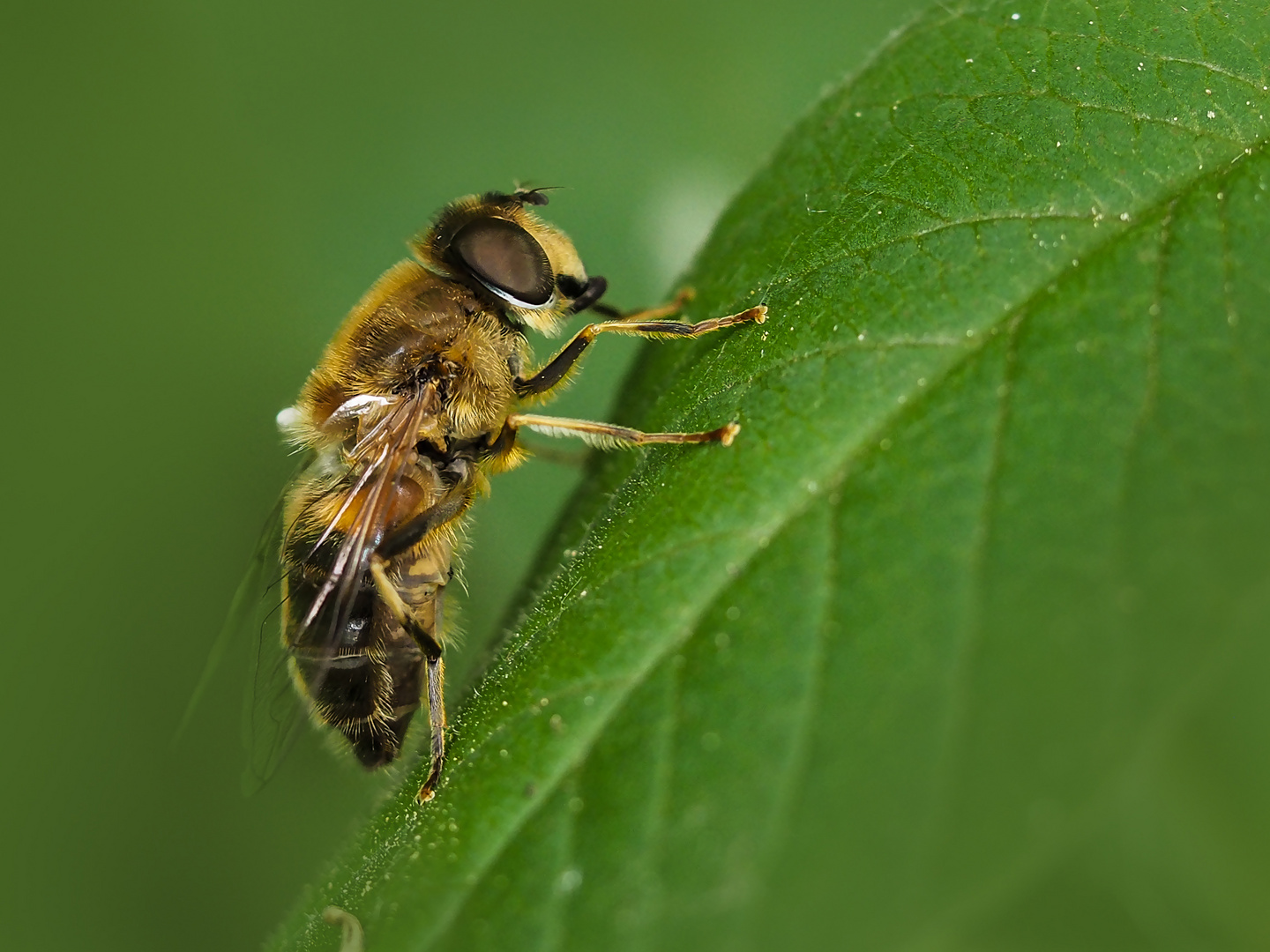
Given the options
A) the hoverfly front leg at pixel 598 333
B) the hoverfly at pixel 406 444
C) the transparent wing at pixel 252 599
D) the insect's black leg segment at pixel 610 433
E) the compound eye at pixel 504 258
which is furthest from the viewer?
the compound eye at pixel 504 258

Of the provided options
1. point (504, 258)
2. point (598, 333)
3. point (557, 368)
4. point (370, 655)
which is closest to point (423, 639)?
point (370, 655)

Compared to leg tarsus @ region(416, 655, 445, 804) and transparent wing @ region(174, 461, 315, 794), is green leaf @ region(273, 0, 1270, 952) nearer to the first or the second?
leg tarsus @ region(416, 655, 445, 804)

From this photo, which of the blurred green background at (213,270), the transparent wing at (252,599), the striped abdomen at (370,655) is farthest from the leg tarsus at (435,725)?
the blurred green background at (213,270)

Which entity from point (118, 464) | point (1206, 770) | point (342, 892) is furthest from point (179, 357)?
point (1206, 770)

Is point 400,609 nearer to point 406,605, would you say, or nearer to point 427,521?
point 406,605

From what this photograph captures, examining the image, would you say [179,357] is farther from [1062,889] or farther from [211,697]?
[1062,889]

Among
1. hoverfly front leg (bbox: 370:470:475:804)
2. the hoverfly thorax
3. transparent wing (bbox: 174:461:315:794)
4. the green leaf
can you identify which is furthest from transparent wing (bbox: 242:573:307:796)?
the hoverfly thorax

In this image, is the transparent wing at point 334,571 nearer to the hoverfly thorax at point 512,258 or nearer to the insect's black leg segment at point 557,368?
the insect's black leg segment at point 557,368
